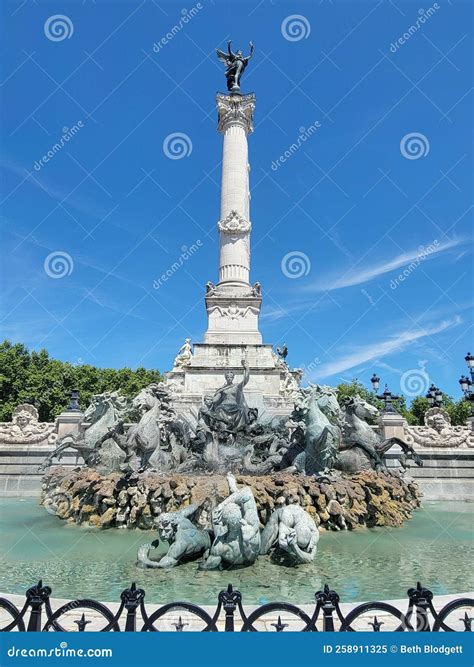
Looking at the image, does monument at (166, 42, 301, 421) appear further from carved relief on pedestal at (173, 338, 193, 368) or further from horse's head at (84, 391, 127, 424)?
horse's head at (84, 391, 127, 424)

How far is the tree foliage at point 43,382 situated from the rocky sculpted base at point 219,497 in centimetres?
2572

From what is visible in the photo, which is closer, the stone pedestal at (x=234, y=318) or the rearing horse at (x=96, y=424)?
the rearing horse at (x=96, y=424)

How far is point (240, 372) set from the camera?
765 inches

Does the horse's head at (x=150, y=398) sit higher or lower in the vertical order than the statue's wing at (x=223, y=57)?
lower

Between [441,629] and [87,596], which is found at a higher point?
[87,596]

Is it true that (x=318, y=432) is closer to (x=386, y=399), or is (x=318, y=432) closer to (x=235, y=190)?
(x=386, y=399)

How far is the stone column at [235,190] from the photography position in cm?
2314

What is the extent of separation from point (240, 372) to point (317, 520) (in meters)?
10.8

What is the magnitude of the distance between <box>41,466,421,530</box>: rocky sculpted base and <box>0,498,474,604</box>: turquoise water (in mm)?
343

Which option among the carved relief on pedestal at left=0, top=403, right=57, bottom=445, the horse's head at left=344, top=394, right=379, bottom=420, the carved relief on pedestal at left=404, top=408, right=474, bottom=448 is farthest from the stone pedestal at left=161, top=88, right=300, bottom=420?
the carved relief on pedestal at left=0, top=403, right=57, bottom=445

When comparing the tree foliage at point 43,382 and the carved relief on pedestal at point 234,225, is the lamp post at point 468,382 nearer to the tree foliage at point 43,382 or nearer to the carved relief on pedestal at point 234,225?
the carved relief on pedestal at point 234,225

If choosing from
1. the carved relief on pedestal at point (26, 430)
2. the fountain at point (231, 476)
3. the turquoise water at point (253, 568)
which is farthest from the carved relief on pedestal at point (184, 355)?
the turquoise water at point (253, 568)

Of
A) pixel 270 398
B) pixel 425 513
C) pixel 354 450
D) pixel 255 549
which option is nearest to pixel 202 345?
pixel 270 398
